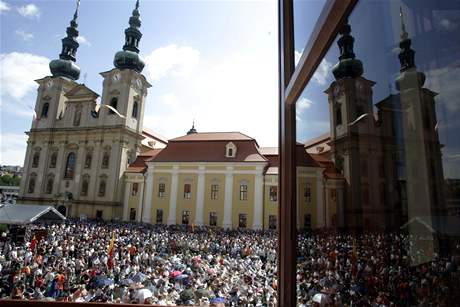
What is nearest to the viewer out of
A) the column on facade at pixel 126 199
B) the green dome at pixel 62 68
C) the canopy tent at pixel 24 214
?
the canopy tent at pixel 24 214

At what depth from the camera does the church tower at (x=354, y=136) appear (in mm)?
640

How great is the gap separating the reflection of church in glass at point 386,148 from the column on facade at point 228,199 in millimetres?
23590

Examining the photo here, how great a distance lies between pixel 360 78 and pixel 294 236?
1.96 feet

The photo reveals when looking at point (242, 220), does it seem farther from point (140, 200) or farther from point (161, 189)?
point (140, 200)

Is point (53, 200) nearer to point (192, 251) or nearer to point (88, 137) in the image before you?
point (88, 137)

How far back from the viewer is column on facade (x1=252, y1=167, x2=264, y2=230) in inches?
911

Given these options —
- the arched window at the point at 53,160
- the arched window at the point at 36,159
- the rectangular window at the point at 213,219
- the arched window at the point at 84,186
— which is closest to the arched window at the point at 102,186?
the arched window at the point at 84,186

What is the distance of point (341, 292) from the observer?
2.39ft

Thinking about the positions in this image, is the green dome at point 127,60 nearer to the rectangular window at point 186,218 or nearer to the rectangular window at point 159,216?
the rectangular window at point 159,216

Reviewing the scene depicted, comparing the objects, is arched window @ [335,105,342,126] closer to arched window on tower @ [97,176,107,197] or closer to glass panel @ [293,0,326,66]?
glass panel @ [293,0,326,66]

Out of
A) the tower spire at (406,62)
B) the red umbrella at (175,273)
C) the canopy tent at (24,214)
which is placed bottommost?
the red umbrella at (175,273)

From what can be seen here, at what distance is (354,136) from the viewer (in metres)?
0.72

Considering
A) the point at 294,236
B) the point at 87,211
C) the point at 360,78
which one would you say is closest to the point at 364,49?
the point at 360,78

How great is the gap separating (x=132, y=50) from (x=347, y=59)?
3480 centimetres
